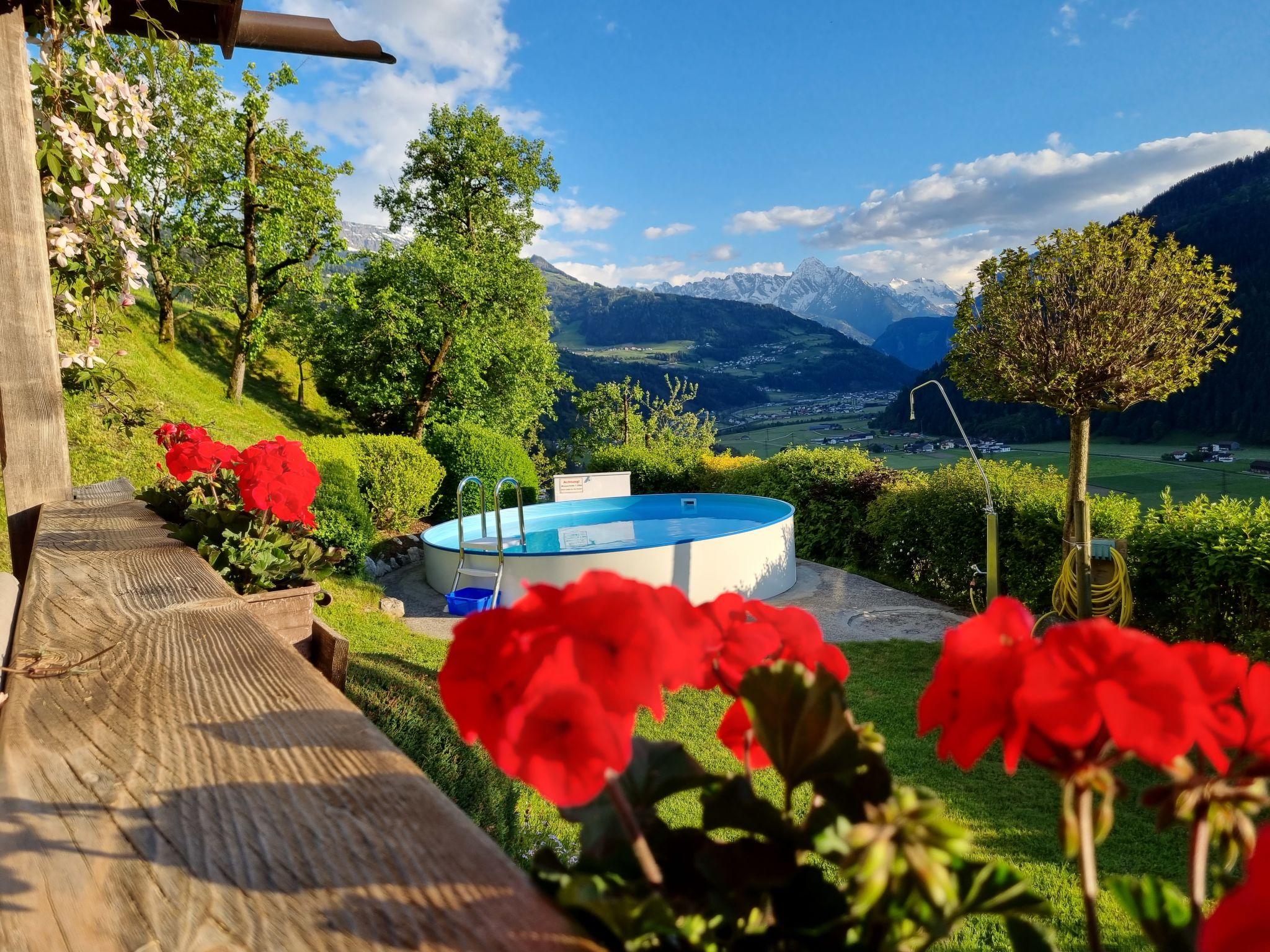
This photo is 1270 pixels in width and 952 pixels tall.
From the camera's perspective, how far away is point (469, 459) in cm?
1248

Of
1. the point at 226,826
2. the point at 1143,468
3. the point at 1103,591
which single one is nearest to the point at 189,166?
the point at 1103,591

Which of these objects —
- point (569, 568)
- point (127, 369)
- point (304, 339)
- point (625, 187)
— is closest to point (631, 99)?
point (625, 187)

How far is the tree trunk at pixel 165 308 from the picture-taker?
17.9 m

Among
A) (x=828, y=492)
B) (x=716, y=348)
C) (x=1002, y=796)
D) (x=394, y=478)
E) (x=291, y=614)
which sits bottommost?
(x=1002, y=796)

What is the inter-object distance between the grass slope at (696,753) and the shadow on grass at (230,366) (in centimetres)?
1146

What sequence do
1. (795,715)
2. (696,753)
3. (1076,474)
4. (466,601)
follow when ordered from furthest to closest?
(466,601) → (1076,474) → (696,753) → (795,715)

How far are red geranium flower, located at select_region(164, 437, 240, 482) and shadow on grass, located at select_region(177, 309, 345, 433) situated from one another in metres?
16.6

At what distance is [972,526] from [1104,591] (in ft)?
6.73

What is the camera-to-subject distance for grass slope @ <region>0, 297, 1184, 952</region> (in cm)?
316

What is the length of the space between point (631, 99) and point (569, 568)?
3576 cm

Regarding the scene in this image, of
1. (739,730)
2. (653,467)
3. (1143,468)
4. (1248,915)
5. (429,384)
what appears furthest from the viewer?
(1143,468)

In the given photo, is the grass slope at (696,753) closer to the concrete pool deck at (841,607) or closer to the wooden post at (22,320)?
the concrete pool deck at (841,607)

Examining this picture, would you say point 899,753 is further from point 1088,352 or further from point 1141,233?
point 1141,233

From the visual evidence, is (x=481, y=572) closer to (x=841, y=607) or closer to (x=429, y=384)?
(x=841, y=607)
